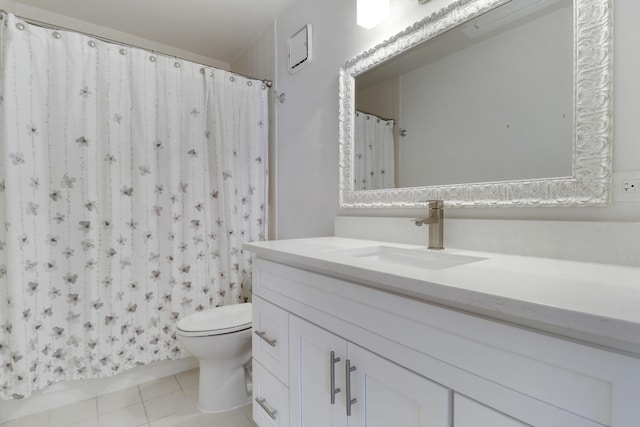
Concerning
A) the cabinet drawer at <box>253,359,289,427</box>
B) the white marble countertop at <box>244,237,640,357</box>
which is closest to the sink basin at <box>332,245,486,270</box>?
the white marble countertop at <box>244,237,640,357</box>

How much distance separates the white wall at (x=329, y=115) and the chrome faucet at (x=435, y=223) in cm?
8

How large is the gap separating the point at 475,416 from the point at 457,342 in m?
0.13

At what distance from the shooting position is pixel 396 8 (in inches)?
51.0

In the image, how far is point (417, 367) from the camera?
636mm

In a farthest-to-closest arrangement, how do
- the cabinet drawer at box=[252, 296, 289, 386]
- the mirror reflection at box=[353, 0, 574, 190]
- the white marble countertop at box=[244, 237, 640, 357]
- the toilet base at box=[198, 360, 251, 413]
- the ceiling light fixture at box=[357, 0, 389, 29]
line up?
the toilet base at box=[198, 360, 251, 413]
the ceiling light fixture at box=[357, 0, 389, 29]
the cabinet drawer at box=[252, 296, 289, 386]
the mirror reflection at box=[353, 0, 574, 190]
the white marble countertop at box=[244, 237, 640, 357]

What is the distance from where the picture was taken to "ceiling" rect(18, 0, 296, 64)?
1.95m

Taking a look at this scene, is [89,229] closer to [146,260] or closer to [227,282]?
[146,260]

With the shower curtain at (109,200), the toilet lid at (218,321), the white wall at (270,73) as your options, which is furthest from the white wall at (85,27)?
the toilet lid at (218,321)

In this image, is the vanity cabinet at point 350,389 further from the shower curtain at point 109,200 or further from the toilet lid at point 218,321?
the shower curtain at point 109,200

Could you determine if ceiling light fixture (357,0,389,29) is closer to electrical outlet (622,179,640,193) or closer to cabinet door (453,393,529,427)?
electrical outlet (622,179,640,193)

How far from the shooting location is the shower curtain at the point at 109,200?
146 centimetres

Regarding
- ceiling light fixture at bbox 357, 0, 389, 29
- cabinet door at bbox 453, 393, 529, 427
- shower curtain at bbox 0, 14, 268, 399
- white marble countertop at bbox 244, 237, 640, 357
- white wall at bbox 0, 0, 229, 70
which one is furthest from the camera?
white wall at bbox 0, 0, 229, 70

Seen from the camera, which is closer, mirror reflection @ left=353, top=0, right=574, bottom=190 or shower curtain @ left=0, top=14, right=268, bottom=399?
mirror reflection @ left=353, top=0, right=574, bottom=190

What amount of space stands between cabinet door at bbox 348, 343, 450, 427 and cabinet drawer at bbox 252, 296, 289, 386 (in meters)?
0.32
